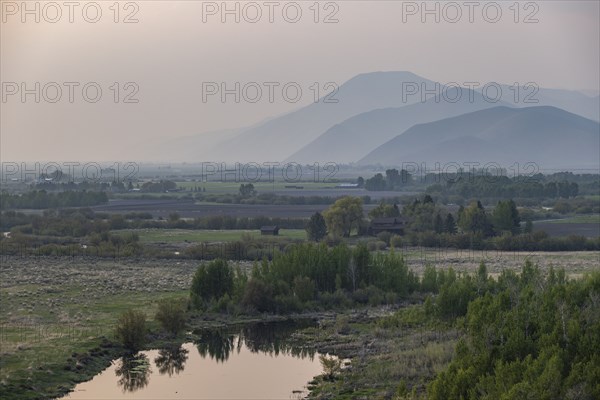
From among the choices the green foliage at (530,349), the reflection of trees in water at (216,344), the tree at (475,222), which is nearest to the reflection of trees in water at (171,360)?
the reflection of trees in water at (216,344)

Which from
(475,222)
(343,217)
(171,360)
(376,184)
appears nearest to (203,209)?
(343,217)

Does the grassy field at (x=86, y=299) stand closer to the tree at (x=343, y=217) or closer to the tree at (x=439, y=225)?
the tree at (x=439, y=225)

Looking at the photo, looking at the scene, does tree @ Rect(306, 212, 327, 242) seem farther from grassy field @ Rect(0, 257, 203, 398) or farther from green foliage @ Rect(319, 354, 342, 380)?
green foliage @ Rect(319, 354, 342, 380)

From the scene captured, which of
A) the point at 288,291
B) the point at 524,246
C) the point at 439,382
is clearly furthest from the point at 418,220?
the point at 439,382

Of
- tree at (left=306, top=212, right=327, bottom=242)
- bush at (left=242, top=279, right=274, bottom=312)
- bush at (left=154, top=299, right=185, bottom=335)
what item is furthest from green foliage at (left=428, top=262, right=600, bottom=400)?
tree at (left=306, top=212, right=327, bottom=242)

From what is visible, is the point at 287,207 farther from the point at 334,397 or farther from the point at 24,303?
the point at 334,397
